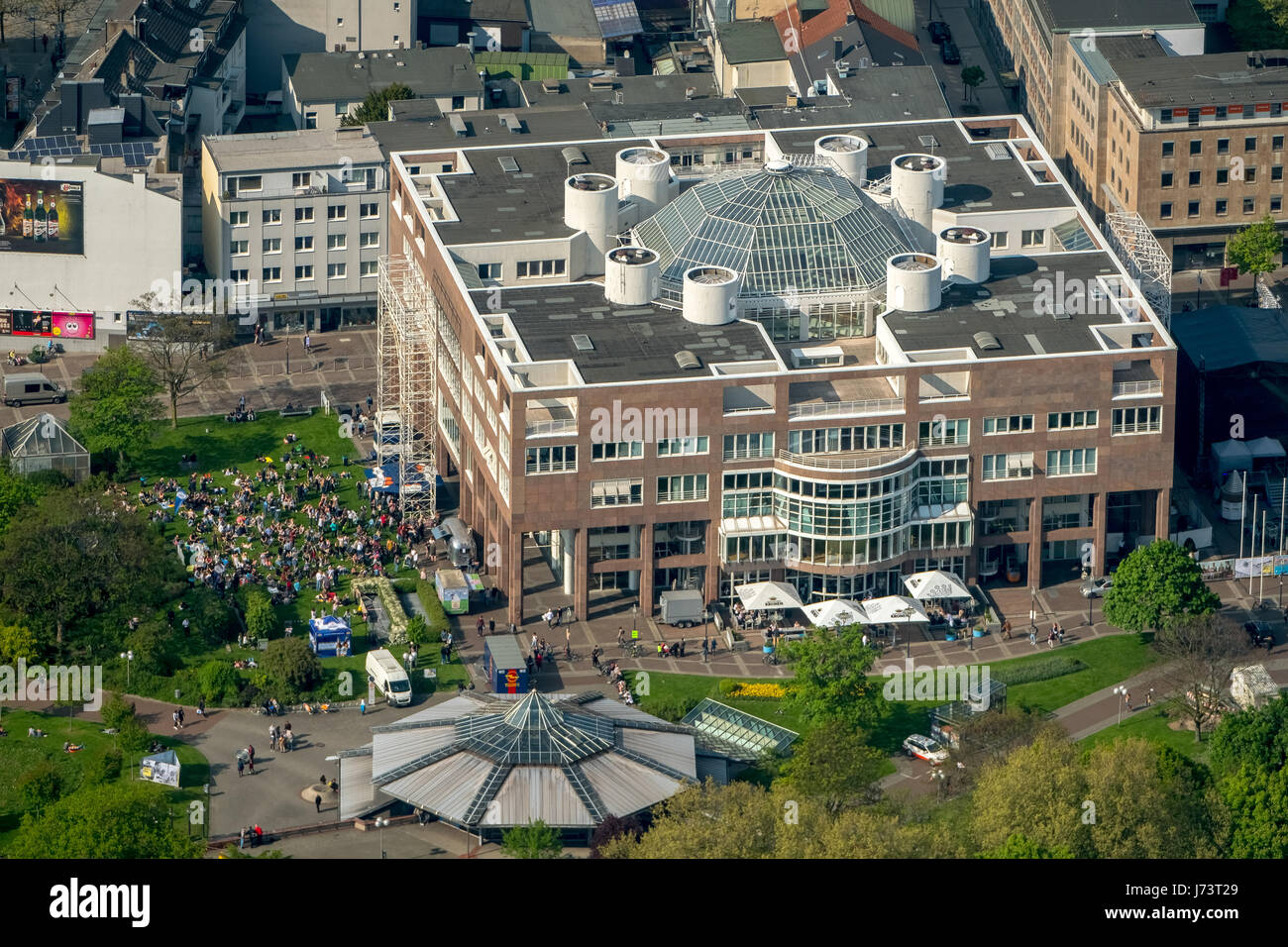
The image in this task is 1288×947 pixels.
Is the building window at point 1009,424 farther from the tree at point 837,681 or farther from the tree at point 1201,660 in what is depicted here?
the tree at point 837,681

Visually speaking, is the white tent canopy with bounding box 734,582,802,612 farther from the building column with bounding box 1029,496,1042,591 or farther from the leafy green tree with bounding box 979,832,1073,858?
the leafy green tree with bounding box 979,832,1073,858

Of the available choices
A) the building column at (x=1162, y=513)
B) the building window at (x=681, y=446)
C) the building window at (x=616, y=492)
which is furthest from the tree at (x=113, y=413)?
the building column at (x=1162, y=513)

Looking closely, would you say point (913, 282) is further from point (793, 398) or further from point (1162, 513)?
point (1162, 513)

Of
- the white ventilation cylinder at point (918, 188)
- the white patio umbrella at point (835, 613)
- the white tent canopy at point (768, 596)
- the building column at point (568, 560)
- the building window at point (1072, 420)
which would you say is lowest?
the white patio umbrella at point (835, 613)

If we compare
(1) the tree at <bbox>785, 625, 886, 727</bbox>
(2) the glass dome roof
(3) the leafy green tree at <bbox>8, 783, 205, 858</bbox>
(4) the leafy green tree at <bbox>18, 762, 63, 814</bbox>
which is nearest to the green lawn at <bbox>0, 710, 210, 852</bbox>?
(4) the leafy green tree at <bbox>18, 762, 63, 814</bbox>

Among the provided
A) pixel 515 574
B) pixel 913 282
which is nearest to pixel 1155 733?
pixel 913 282
